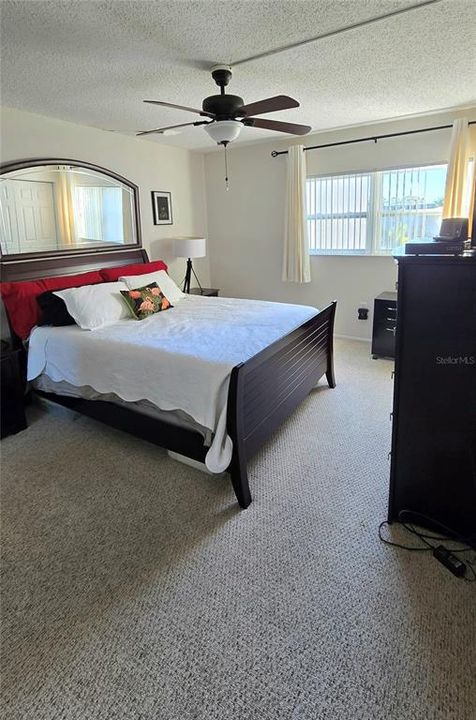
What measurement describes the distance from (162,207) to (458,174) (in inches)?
126

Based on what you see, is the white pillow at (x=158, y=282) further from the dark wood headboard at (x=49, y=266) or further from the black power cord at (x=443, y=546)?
the black power cord at (x=443, y=546)

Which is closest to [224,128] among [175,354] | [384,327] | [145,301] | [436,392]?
[175,354]

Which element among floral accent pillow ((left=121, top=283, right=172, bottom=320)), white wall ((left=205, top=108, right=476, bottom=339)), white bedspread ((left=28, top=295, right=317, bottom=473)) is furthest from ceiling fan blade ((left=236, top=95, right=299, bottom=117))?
white wall ((left=205, top=108, right=476, bottom=339))

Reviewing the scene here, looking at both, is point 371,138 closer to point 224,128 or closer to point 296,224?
point 296,224

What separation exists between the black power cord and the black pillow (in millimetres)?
2659

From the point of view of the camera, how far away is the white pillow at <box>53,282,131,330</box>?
3.13m

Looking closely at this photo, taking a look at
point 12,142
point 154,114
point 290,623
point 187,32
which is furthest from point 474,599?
point 12,142

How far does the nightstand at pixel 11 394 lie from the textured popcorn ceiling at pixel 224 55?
73.4 inches

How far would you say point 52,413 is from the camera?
3.41 metres

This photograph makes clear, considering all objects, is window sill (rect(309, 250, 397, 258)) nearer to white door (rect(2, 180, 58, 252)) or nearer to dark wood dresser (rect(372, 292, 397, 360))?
dark wood dresser (rect(372, 292, 397, 360))

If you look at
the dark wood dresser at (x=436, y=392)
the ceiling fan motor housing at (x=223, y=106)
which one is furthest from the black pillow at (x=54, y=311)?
the dark wood dresser at (x=436, y=392)

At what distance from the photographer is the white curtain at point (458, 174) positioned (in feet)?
12.2

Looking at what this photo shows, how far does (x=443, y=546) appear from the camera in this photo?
1.87 m

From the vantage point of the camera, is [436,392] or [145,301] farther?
[145,301]
